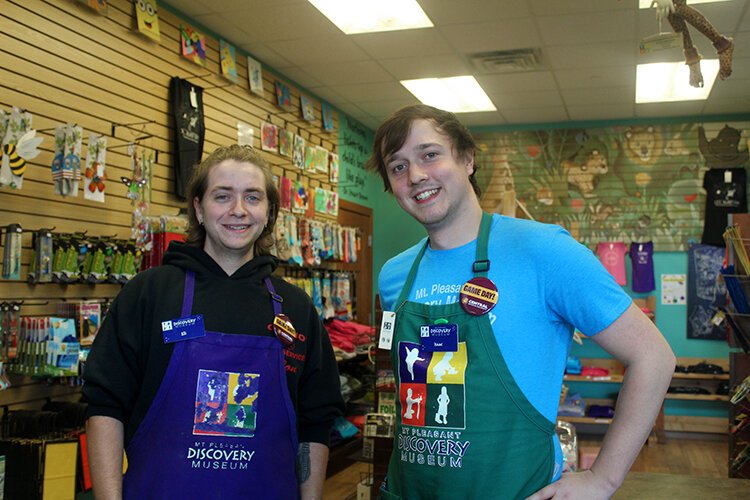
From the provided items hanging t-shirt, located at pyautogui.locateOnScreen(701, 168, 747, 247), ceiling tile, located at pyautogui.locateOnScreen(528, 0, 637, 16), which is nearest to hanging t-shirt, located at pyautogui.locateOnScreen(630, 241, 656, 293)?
hanging t-shirt, located at pyautogui.locateOnScreen(701, 168, 747, 247)

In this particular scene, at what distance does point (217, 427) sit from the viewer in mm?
1878

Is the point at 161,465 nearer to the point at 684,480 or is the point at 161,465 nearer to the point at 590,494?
the point at 590,494

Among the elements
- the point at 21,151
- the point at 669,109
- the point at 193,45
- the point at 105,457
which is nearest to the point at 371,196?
the point at 669,109

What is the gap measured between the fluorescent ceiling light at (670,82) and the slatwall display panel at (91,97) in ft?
13.2

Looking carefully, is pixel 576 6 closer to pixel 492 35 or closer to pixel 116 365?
pixel 492 35

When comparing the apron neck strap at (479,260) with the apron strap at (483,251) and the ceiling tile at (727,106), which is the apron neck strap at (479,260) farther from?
the ceiling tile at (727,106)

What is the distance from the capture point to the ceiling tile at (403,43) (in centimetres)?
561

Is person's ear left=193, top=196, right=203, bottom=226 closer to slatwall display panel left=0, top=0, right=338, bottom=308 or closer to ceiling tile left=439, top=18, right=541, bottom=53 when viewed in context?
slatwall display panel left=0, top=0, right=338, bottom=308

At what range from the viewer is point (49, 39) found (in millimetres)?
3961

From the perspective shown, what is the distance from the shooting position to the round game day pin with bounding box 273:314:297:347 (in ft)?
6.57

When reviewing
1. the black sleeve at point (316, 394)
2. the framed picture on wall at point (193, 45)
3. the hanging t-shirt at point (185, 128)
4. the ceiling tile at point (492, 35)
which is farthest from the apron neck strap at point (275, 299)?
the ceiling tile at point (492, 35)

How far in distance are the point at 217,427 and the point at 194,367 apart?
0.57ft

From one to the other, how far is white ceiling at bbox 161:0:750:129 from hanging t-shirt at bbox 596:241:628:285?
1608mm

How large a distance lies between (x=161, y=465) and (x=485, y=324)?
93cm
